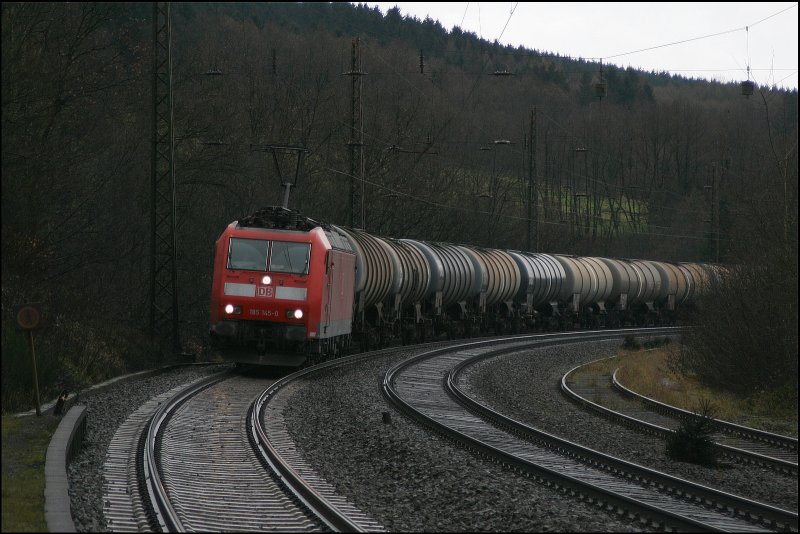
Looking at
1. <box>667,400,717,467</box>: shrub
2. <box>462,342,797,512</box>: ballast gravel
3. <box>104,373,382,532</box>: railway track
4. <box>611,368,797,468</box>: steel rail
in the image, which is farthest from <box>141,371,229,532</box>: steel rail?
<box>611,368,797,468</box>: steel rail

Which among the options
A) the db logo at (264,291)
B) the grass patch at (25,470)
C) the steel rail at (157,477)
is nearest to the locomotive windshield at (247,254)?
the db logo at (264,291)

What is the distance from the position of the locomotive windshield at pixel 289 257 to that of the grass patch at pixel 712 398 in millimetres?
7725

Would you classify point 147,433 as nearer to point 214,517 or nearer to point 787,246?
point 214,517

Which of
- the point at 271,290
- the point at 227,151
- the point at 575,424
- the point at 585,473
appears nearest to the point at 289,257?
the point at 271,290

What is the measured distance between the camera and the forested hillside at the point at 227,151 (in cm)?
1942

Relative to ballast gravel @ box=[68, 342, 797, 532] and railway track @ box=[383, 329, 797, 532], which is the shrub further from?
railway track @ box=[383, 329, 797, 532]

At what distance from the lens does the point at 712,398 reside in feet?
69.5

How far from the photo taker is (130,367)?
71.9 ft

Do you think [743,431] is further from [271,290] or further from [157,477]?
[157,477]

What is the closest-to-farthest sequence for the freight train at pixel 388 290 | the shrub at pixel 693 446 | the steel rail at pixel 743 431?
the shrub at pixel 693 446, the steel rail at pixel 743 431, the freight train at pixel 388 290

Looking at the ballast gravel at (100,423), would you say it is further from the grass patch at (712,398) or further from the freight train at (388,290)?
the grass patch at (712,398)

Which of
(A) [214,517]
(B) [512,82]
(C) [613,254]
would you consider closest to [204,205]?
(A) [214,517]

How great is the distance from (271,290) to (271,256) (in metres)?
0.69

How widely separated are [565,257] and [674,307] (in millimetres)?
12371
